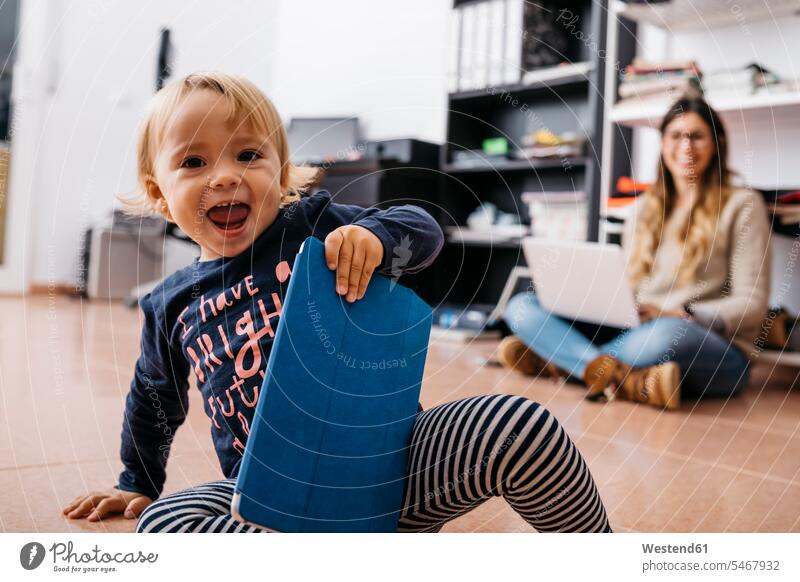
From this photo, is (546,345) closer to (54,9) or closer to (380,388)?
(380,388)

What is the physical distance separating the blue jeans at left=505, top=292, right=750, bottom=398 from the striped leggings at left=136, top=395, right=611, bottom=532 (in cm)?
72

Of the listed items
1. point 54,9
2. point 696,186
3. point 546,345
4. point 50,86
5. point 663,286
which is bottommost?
point 546,345

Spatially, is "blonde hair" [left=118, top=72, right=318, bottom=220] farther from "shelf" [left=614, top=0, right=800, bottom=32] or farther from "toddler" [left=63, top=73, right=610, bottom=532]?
"shelf" [left=614, top=0, right=800, bottom=32]

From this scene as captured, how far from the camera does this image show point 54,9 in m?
2.15

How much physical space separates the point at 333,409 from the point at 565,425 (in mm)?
504

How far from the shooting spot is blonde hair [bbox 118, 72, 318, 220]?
0.43m

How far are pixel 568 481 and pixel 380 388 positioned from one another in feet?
0.36

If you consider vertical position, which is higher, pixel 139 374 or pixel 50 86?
pixel 50 86

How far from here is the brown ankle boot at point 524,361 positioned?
121 centimetres

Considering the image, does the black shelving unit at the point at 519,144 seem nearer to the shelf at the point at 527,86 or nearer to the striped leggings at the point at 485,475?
the shelf at the point at 527,86

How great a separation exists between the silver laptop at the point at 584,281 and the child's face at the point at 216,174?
2.50 feet
